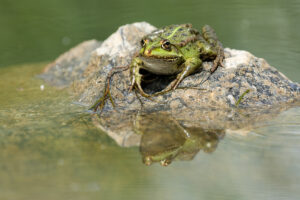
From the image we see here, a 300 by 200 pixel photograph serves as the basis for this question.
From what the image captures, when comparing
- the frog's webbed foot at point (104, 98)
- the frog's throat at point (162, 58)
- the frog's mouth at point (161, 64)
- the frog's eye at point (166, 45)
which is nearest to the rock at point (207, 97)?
the frog's webbed foot at point (104, 98)

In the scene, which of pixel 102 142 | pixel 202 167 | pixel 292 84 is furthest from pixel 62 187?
pixel 292 84

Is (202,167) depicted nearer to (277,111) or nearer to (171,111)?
(171,111)

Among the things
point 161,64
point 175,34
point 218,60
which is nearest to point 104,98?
point 161,64

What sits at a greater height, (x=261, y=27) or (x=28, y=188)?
(x=28, y=188)

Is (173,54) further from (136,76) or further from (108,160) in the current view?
(108,160)

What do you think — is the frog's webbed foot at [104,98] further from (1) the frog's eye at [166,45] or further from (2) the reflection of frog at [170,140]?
(1) the frog's eye at [166,45]

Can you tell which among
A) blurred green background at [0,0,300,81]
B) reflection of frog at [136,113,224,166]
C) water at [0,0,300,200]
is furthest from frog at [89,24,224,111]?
blurred green background at [0,0,300,81]
